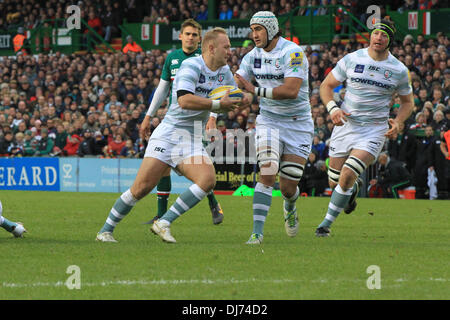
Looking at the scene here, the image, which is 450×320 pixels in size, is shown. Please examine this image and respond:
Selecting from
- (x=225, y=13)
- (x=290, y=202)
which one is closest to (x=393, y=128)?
(x=290, y=202)

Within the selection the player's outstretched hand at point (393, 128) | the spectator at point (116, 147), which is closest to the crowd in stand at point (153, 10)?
the spectator at point (116, 147)

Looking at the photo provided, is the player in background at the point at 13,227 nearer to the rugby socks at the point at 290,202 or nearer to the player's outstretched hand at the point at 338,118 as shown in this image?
the rugby socks at the point at 290,202

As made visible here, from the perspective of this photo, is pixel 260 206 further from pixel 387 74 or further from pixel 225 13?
pixel 225 13

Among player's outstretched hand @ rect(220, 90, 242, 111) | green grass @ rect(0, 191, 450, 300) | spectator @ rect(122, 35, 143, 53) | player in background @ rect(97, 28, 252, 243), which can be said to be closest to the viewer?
green grass @ rect(0, 191, 450, 300)

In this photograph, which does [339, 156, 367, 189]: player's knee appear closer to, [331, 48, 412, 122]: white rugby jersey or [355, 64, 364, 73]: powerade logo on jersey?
[331, 48, 412, 122]: white rugby jersey

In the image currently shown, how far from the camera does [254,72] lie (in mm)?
10359

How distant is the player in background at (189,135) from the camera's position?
937cm

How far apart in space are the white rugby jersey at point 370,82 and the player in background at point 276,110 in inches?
35.5

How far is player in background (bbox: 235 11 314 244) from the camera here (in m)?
9.91

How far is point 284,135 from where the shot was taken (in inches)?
415

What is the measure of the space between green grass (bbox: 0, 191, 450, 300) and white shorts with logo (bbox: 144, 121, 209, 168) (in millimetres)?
951

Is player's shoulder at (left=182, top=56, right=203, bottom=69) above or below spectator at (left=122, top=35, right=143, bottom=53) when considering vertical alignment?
above

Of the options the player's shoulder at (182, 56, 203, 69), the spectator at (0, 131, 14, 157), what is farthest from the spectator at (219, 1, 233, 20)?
the player's shoulder at (182, 56, 203, 69)

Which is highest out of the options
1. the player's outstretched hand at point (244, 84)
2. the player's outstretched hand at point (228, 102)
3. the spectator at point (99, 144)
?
the player's outstretched hand at point (244, 84)
